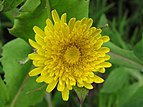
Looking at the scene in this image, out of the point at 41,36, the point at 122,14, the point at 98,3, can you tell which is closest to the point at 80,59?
the point at 41,36

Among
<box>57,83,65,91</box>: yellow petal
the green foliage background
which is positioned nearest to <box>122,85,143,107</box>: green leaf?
the green foliage background

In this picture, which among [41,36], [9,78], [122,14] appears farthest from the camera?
[122,14]

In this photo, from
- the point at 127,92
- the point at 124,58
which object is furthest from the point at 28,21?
the point at 127,92

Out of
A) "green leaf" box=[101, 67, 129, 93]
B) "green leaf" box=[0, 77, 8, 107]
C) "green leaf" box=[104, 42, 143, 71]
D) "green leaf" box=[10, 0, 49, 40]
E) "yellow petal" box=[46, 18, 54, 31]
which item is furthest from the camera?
"green leaf" box=[101, 67, 129, 93]

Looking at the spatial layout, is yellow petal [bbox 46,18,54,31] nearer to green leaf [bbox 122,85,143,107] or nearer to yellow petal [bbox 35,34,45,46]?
yellow petal [bbox 35,34,45,46]

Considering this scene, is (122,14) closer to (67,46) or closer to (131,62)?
(131,62)

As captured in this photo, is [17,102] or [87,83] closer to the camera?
[87,83]
